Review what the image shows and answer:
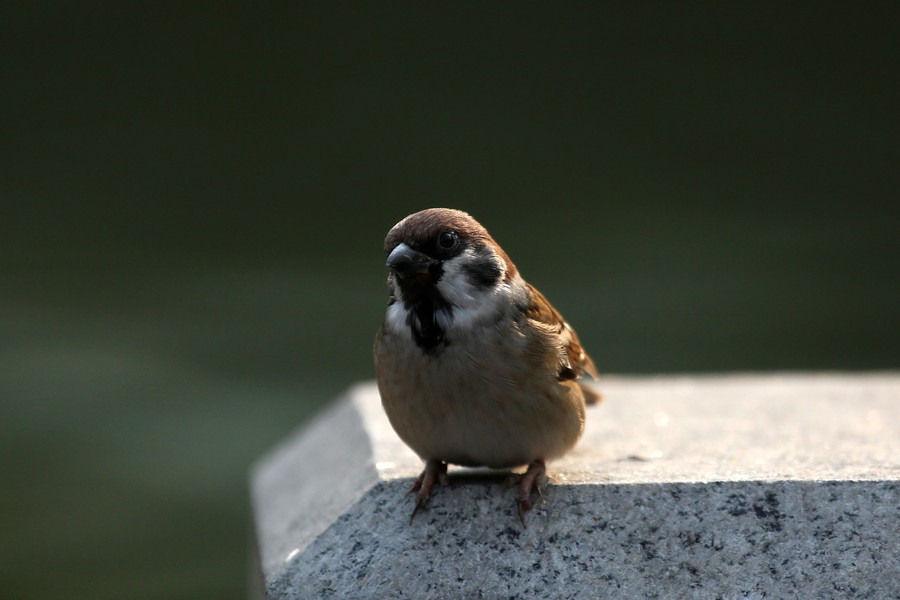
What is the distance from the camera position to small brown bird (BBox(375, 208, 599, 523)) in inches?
98.0

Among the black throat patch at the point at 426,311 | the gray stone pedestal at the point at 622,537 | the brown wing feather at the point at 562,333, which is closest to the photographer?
the gray stone pedestal at the point at 622,537

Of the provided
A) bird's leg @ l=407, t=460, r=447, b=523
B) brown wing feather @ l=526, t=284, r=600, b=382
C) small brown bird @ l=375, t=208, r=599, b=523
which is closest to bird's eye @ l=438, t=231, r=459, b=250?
small brown bird @ l=375, t=208, r=599, b=523

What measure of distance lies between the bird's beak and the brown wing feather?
0.94 feet

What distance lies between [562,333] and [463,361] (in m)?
0.38

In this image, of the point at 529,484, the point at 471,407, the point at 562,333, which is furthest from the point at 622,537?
the point at 562,333

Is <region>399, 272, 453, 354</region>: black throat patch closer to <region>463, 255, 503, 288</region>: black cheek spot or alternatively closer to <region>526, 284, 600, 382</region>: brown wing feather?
<region>463, 255, 503, 288</region>: black cheek spot

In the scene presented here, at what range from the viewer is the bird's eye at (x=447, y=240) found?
2.48 metres

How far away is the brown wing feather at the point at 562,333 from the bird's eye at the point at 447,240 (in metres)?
0.25

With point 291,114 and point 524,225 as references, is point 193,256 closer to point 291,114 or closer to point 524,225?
point 291,114

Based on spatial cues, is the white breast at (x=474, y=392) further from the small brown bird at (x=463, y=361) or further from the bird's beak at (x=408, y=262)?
the bird's beak at (x=408, y=262)

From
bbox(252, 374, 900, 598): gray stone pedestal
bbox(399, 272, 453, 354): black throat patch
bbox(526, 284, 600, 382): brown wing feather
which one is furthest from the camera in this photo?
bbox(526, 284, 600, 382): brown wing feather

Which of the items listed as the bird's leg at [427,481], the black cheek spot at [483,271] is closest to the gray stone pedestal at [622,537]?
the bird's leg at [427,481]

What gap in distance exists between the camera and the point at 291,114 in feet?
22.9

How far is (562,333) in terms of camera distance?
2.78 meters
